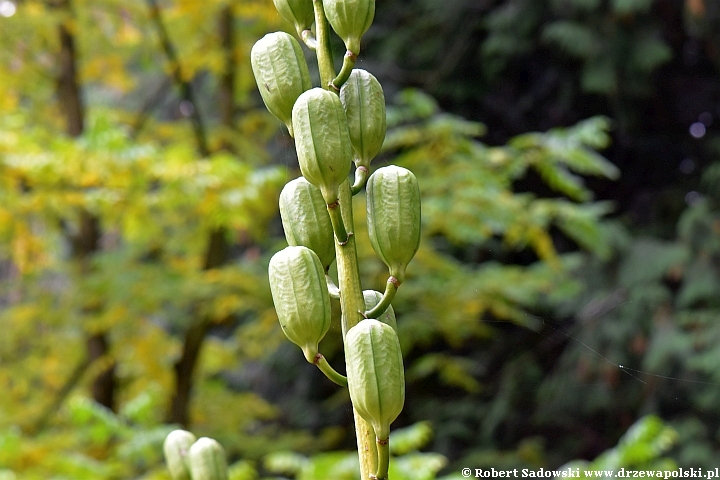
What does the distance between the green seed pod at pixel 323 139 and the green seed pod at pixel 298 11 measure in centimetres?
10

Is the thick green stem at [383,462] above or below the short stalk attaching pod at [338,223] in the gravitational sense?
below

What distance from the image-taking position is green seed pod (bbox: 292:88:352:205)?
1.73 feet

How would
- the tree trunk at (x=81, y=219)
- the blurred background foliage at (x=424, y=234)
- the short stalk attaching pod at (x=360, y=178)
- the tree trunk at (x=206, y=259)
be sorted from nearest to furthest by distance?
the short stalk attaching pod at (x=360, y=178), the blurred background foliage at (x=424, y=234), the tree trunk at (x=206, y=259), the tree trunk at (x=81, y=219)

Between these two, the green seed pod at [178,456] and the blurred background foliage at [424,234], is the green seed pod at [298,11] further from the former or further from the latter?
the blurred background foliage at [424,234]

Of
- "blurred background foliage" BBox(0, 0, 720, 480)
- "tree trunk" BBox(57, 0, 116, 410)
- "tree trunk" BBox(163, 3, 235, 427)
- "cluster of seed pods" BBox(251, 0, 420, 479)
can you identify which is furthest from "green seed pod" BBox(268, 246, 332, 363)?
"tree trunk" BBox(57, 0, 116, 410)

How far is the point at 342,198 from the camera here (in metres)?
0.55

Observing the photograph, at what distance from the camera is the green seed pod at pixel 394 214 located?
21.5 inches

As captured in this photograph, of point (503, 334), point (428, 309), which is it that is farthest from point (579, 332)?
point (428, 309)

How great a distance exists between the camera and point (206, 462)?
2.00 feet

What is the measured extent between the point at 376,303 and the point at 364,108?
0.15 meters

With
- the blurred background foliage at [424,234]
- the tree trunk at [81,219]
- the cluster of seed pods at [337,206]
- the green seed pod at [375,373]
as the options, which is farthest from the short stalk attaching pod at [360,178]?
the tree trunk at [81,219]

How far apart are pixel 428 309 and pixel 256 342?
1.06 metres

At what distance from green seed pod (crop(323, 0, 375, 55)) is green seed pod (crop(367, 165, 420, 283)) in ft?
0.33

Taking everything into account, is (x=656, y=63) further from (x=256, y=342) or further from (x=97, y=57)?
(x=97, y=57)
